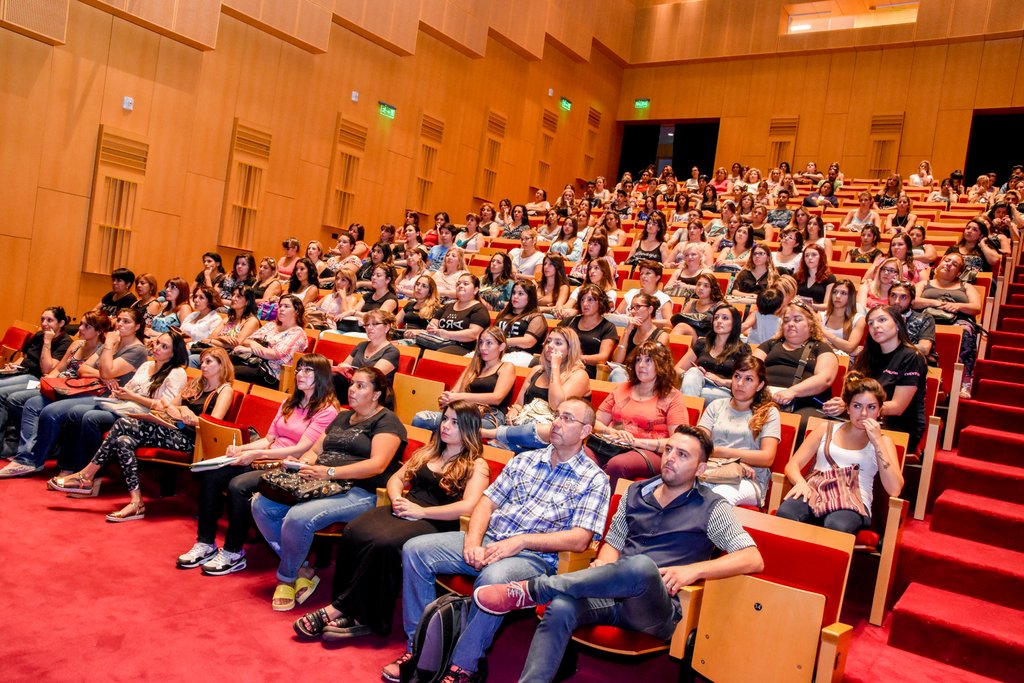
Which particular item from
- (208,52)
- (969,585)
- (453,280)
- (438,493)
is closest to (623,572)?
(438,493)

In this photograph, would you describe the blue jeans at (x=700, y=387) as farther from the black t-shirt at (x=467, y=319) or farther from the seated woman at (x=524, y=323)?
the black t-shirt at (x=467, y=319)

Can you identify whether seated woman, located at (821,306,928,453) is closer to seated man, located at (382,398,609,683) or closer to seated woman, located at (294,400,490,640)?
seated man, located at (382,398,609,683)

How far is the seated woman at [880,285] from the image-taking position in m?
4.24

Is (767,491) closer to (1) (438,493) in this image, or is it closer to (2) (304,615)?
(1) (438,493)

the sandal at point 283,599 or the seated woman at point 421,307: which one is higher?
the seated woman at point 421,307

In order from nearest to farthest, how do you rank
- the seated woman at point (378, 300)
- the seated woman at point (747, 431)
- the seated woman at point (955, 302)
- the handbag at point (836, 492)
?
the handbag at point (836, 492) < the seated woman at point (747, 431) < the seated woman at point (955, 302) < the seated woman at point (378, 300)

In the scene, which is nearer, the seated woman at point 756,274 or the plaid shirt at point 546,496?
the plaid shirt at point 546,496

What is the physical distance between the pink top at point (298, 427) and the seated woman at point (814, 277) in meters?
2.73

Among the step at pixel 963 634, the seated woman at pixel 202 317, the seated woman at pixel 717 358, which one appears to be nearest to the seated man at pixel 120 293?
the seated woman at pixel 202 317

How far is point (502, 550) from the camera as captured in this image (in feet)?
7.65

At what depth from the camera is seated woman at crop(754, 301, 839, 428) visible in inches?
130

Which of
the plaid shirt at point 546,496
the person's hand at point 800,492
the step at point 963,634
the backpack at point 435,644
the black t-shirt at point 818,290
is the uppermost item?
the black t-shirt at point 818,290

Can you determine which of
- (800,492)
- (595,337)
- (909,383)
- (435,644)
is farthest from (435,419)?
(909,383)

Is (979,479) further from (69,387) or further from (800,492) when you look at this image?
(69,387)
